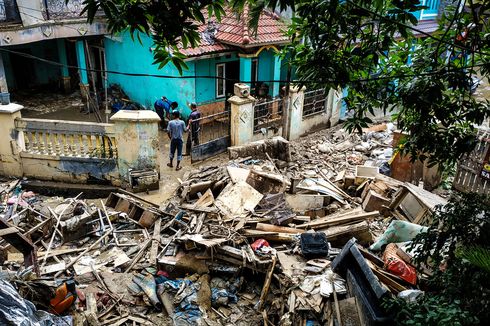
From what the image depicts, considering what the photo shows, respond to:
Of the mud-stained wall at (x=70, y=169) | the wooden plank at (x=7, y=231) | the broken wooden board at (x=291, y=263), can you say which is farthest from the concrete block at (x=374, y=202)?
the wooden plank at (x=7, y=231)

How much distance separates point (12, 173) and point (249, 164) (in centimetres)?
602

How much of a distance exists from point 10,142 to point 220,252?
6.21m

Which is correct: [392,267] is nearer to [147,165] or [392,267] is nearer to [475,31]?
[475,31]

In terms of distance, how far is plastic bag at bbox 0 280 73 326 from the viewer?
4785mm

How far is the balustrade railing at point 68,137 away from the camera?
9.77 m

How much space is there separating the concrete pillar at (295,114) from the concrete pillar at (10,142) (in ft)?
25.9

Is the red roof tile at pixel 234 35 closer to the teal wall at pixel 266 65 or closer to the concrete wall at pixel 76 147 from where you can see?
the teal wall at pixel 266 65

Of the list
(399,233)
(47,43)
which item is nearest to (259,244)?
(399,233)

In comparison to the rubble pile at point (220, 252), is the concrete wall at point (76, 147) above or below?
above

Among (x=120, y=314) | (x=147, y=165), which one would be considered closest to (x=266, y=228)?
(x=120, y=314)

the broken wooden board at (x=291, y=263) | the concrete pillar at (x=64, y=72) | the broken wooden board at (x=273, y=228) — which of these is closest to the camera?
the broken wooden board at (x=291, y=263)

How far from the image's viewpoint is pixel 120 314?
6617mm

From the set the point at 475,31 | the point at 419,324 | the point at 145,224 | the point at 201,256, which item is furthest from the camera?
the point at 145,224

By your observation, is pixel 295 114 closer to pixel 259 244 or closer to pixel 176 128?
pixel 176 128
